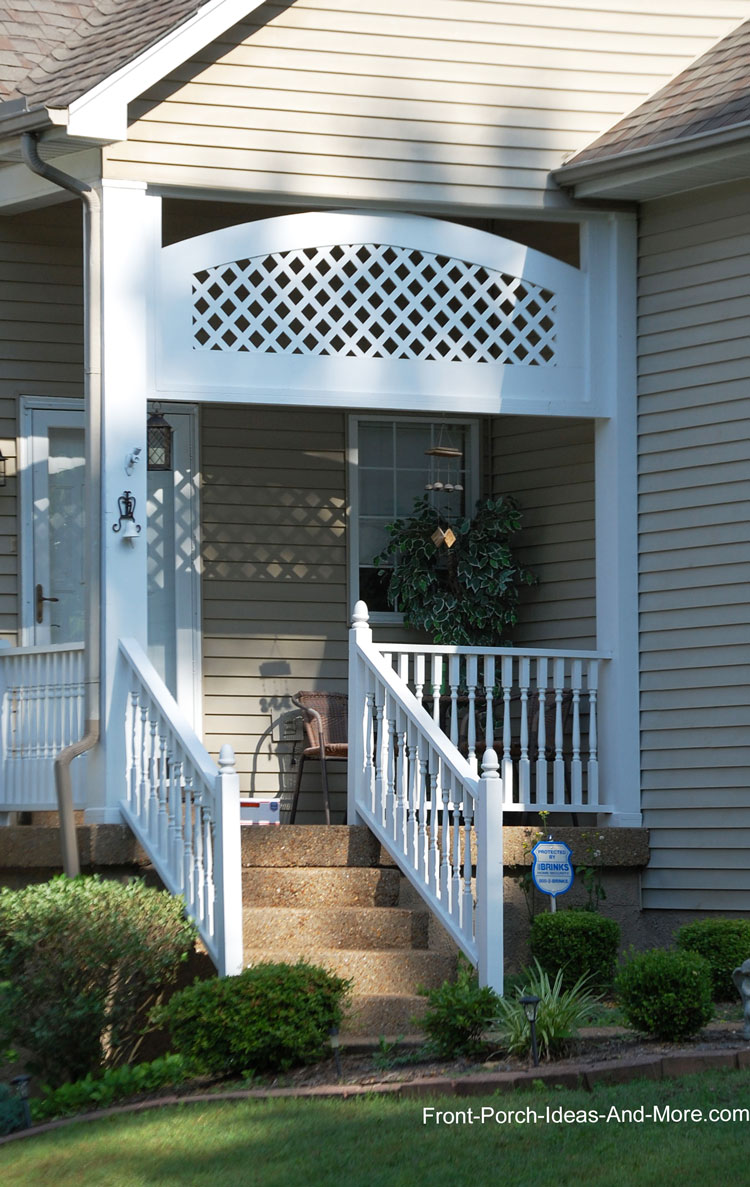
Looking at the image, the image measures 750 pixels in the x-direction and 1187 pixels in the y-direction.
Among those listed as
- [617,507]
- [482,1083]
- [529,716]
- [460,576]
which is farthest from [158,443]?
[482,1083]

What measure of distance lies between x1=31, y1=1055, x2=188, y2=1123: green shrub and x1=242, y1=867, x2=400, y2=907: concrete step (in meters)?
1.50

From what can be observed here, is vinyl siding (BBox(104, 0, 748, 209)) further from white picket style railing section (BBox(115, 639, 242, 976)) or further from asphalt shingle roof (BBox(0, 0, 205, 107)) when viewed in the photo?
white picket style railing section (BBox(115, 639, 242, 976))

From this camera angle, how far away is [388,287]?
908cm

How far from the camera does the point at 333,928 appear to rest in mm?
7344

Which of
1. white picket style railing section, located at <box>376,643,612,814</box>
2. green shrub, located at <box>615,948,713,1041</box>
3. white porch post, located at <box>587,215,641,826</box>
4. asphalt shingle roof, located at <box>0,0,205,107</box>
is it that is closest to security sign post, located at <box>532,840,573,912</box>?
white picket style railing section, located at <box>376,643,612,814</box>

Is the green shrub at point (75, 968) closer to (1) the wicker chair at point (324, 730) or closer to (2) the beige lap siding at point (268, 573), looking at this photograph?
(1) the wicker chair at point (324, 730)

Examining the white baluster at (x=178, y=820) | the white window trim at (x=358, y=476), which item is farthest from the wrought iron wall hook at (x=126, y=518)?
the white window trim at (x=358, y=476)

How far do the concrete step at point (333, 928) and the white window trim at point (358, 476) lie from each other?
2818 millimetres

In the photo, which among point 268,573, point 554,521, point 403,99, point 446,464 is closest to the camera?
point 403,99

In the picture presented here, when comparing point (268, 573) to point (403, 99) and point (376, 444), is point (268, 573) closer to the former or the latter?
point (376, 444)

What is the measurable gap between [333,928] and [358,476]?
351cm

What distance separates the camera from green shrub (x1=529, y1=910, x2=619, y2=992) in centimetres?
737

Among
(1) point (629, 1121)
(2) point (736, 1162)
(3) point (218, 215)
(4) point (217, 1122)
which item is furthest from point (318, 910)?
(3) point (218, 215)

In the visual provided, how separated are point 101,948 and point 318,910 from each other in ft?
4.43
